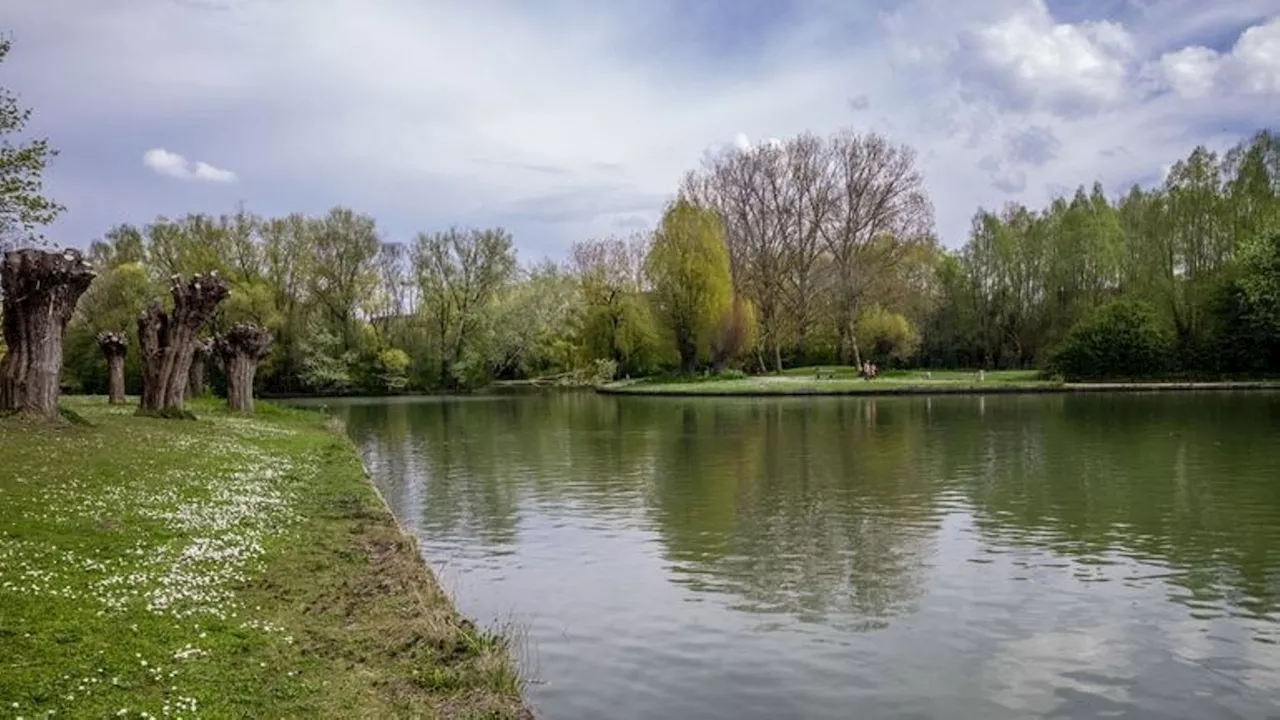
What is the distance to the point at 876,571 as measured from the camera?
48.5ft

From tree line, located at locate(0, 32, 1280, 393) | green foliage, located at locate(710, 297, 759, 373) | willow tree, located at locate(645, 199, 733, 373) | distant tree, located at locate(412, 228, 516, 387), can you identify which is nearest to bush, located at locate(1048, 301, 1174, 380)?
tree line, located at locate(0, 32, 1280, 393)

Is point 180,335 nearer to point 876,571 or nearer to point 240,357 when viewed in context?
point 240,357

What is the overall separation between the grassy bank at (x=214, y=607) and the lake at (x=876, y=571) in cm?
129

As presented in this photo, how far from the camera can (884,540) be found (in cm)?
1694

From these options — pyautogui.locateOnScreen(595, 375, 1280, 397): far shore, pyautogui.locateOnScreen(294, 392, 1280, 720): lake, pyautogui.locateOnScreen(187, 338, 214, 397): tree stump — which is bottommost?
pyautogui.locateOnScreen(294, 392, 1280, 720): lake

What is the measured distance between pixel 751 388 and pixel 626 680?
189 feet

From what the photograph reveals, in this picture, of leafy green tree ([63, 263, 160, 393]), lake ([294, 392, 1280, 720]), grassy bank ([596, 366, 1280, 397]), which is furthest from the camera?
leafy green tree ([63, 263, 160, 393])

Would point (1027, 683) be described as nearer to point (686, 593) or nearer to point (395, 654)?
point (686, 593)

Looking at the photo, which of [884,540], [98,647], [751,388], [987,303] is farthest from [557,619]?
[987,303]

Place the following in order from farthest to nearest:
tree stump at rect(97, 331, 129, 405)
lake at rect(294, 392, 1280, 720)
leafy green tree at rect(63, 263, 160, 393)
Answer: leafy green tree at rect(63, 263, 160, 393)
tree stump at rect(97, 331, 129, 405)
lake at rect(294, 392, 1280, 720)

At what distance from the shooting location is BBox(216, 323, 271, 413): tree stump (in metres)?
42.4

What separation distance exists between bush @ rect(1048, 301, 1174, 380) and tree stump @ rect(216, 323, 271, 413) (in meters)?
55.4

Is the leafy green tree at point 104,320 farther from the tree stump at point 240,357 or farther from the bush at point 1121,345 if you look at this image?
the bush at point 1121,345

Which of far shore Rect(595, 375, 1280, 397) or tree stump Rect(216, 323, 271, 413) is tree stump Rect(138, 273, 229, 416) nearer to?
tree stump Rect(216, 323, 271, 413)
